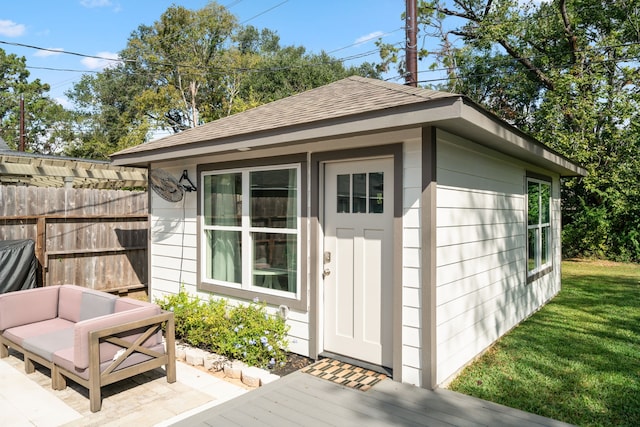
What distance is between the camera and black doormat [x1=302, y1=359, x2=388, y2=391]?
139 inches

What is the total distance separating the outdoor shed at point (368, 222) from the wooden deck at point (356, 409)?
0.88ft

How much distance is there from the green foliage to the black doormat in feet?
1.35

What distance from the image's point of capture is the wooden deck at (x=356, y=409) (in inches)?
114

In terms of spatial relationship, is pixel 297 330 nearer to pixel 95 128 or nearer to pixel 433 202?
pixel 433 202

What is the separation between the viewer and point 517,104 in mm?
17781

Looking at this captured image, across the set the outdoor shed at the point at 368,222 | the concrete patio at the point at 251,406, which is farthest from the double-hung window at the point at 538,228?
the concrete patio at the point at 251,406

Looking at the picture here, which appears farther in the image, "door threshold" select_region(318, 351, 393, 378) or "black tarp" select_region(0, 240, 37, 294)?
"black tarp" select_region(0, 240, 37, 294)

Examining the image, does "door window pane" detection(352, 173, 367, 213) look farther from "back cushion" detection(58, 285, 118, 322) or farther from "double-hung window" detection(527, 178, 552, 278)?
"double-hung window" detection(527, 178, 552, 278)

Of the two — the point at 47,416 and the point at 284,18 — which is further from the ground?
the point at 284,18

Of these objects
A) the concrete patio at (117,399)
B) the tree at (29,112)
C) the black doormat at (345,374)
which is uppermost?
the tree at (29,112)

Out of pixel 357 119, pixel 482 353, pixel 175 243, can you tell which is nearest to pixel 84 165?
pixel 175 243

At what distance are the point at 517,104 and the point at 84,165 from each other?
54.6 feet

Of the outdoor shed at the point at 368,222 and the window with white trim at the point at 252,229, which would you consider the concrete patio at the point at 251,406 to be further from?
the window with white trim at the point at 252,229

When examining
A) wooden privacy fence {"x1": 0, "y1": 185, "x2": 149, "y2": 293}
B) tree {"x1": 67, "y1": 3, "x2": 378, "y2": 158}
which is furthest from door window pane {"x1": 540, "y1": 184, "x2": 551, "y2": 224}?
tree {"x1": 67, "y1": 3, "x2": 378, "y2": 158}
